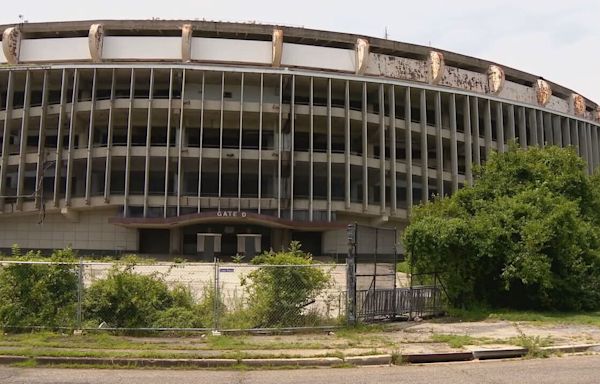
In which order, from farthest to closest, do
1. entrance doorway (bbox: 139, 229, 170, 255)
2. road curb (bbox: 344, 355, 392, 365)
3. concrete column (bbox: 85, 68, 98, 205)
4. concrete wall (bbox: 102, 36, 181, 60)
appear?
1. entrance doorway (bbox: 139, 229, 170, 255)
2. concrete wall (bbox: 102, 36, 181, 60)
3. concrete column (bbox: 85, 68, 98, 205)
4. road curb (bbox: 344, 355, 392, 365)

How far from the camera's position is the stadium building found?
39469 mm

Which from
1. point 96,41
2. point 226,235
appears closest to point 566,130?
point 226,235

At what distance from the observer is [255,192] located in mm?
42062

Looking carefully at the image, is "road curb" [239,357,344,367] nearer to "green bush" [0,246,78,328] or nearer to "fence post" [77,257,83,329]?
"fence post" [77,257,83,329]

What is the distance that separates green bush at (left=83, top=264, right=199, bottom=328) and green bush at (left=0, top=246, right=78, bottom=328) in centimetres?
48

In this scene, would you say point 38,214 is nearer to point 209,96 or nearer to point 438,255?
point 209,96

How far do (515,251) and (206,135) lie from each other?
1181 inches

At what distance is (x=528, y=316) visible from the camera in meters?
16.4

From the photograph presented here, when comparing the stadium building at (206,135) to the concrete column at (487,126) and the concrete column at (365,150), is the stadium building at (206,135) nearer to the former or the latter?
the concrete column at (365,150)

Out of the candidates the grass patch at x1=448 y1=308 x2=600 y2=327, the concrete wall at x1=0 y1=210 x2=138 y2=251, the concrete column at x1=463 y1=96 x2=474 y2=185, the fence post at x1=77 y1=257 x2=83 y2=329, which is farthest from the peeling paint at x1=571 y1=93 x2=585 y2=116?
the fence post at x1=77 y1=257 x2=83 y2=329

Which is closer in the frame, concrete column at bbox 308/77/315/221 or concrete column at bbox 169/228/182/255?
concrete column at bbox 308/77/315/221

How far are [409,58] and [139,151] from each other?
23872mm

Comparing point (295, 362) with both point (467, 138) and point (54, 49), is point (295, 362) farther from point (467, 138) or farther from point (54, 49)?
point (54, 49)

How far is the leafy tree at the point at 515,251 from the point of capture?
16.9 meters
